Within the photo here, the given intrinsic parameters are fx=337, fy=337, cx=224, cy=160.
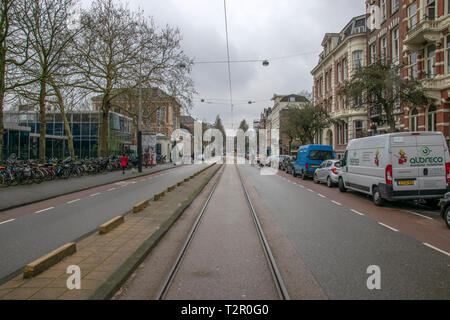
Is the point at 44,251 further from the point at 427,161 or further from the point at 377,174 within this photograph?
the point at 427,161

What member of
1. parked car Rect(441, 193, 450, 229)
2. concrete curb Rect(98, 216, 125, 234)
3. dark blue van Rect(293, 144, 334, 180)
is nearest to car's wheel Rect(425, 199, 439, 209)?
parked car Rect(441, 193, 450, 229)

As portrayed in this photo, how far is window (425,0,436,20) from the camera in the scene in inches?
736

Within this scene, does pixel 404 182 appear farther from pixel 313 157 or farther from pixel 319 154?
pixel 319 154

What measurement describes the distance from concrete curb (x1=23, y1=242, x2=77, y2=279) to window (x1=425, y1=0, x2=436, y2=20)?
21.3 metres

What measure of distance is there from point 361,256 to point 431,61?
1831cm

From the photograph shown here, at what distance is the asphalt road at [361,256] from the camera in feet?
13.4

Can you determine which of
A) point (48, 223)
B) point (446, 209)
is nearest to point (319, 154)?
point (446, 209)

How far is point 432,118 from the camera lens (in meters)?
→ 19.2

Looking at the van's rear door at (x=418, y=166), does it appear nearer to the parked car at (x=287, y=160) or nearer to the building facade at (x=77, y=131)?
the parked car at (x=287, y=160)

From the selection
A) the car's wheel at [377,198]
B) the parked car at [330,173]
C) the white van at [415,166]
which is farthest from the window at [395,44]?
the car's wheel at [377,198]

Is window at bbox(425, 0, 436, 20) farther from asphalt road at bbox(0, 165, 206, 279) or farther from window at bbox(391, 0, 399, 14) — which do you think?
asphalt road at bbox(0, 165, 206, 279)

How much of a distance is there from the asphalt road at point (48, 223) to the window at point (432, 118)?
16.6 m
